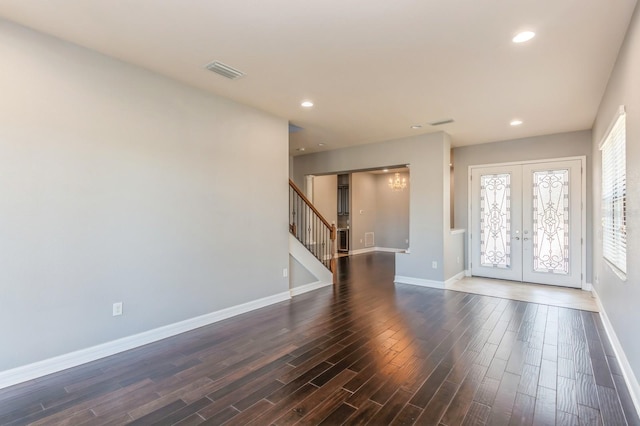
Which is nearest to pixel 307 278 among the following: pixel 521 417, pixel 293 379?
pixel 293 379

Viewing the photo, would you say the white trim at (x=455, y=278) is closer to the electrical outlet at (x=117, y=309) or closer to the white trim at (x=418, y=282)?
the white trim at (x=418, y=282)

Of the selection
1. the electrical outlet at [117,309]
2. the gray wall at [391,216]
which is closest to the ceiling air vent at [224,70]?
the electrical outlet at [117,309]

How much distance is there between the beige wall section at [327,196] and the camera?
10039mm

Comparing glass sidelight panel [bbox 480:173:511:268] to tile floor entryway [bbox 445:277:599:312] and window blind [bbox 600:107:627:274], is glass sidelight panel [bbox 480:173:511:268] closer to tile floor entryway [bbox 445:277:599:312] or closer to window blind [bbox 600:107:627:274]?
tile floor entryway [bbox 445:277:599:312]

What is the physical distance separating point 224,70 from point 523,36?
2801 mm

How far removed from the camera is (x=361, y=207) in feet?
36.5

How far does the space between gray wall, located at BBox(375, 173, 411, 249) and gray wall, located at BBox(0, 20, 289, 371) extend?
25.4 ft

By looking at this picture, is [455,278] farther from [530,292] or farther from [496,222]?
[496,222]

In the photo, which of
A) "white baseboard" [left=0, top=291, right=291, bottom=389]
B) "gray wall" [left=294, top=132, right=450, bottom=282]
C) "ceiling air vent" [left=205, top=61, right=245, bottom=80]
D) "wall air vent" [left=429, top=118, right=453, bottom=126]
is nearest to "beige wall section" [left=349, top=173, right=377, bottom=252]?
"gray wall" [left=294, top=132, right=450, bottom=282]

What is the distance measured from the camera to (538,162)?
6012 millimetres

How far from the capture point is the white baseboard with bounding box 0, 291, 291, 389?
2.56 metres

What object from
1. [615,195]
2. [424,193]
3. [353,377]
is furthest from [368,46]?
[424,193]

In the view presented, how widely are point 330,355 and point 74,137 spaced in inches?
122

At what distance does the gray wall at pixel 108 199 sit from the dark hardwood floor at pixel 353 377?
1.49ft
